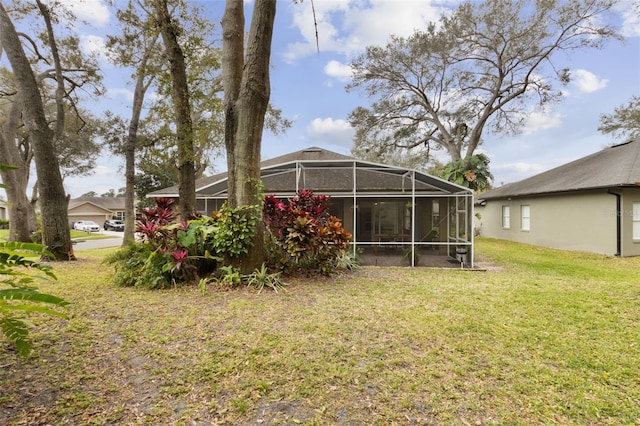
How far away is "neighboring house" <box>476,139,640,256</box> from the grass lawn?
8.03 m

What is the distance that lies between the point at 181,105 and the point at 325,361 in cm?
706

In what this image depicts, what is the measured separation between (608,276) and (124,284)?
35.5 feet

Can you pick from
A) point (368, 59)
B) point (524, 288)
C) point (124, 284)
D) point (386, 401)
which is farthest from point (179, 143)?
point (368, 59)

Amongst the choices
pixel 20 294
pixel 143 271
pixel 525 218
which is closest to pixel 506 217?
pixel 525 218

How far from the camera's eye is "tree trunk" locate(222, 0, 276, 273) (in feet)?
Result: 18.4

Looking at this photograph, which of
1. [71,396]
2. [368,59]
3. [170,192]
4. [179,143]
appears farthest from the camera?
[368,59]

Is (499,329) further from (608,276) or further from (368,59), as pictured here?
(368,59)

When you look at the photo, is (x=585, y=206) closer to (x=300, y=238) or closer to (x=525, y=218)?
(x=525, y=218)

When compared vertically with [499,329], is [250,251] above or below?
above

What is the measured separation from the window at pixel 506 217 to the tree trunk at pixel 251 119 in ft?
55.4

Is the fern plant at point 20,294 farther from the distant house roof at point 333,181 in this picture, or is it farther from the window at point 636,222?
the window at point 636,222

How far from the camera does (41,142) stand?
24.9 ft

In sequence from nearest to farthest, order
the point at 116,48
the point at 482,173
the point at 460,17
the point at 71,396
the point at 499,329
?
1. the point at 71,396
2. the point at 499,329
3. the point at 116,48
4. the point at 482,173
5. the point at 460,17

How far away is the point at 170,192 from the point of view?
524 inches
